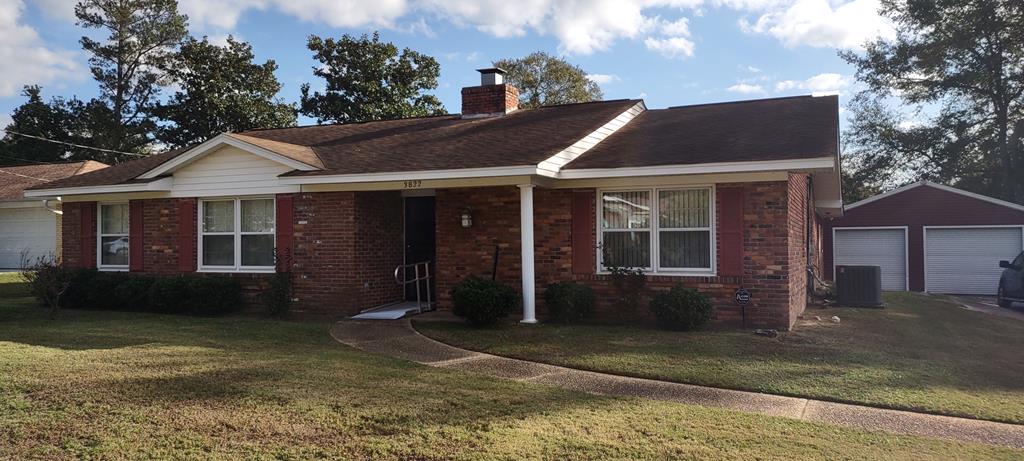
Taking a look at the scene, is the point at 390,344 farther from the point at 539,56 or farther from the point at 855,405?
the point at 539,56

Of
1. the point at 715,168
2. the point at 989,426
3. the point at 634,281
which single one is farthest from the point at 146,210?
the point at 989,426

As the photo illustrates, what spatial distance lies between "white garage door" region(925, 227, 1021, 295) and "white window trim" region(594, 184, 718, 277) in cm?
1425

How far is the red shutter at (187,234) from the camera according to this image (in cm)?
1288

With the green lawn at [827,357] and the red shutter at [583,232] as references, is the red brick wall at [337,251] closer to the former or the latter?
the green lawn at [827,357]

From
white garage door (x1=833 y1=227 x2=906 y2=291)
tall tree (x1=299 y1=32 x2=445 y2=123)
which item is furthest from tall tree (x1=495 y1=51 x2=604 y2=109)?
white garage door (x1=833 y1=227 x2=906 y2=291)

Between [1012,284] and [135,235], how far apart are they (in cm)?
1937

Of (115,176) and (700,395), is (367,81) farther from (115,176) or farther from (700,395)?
(700,395)

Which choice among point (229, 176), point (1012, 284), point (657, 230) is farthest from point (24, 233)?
point (1012, 284)

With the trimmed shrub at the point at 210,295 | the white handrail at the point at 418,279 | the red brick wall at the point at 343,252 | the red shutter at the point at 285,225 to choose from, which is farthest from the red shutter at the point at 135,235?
the white handrail at the point at 418,279

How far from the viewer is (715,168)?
957 cm

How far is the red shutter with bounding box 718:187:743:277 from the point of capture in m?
10.0

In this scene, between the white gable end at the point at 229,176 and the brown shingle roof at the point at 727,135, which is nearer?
the brown shingle roof at the point at 727,135

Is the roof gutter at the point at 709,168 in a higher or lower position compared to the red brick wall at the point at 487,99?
lower

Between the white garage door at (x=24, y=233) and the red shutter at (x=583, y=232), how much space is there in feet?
70.8
